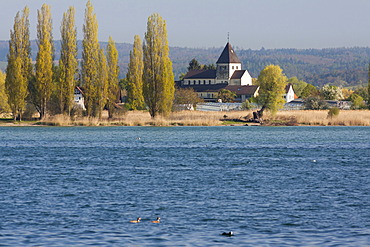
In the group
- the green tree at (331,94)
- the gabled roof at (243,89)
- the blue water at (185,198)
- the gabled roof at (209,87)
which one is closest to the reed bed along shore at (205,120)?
the blue water at (185,198)

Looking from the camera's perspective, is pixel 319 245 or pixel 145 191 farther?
pixel 145 191

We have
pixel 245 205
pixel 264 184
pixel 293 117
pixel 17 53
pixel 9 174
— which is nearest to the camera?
pixel 245 205

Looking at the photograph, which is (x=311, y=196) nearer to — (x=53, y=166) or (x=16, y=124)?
(x=53, y=166)

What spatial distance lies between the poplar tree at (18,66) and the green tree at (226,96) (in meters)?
72.8

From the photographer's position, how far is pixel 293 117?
91.6 meters

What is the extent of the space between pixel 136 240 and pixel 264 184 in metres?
12.3

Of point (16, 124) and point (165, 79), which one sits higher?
point (165, 79)

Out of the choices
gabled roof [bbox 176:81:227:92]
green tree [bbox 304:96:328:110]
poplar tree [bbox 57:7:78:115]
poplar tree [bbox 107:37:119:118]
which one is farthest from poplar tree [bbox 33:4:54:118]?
gabled roof [bbox 176:81:227:92]

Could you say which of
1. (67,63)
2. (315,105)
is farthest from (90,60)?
(315,105)

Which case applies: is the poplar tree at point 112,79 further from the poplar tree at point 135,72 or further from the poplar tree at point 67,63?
the poplar tree at point 135,72

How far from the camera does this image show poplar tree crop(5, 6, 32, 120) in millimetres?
81406

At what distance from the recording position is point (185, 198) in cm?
2467

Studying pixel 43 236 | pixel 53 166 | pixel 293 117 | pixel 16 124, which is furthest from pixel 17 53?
pixel 43 236

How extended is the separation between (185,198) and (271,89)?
70223 millimetres
